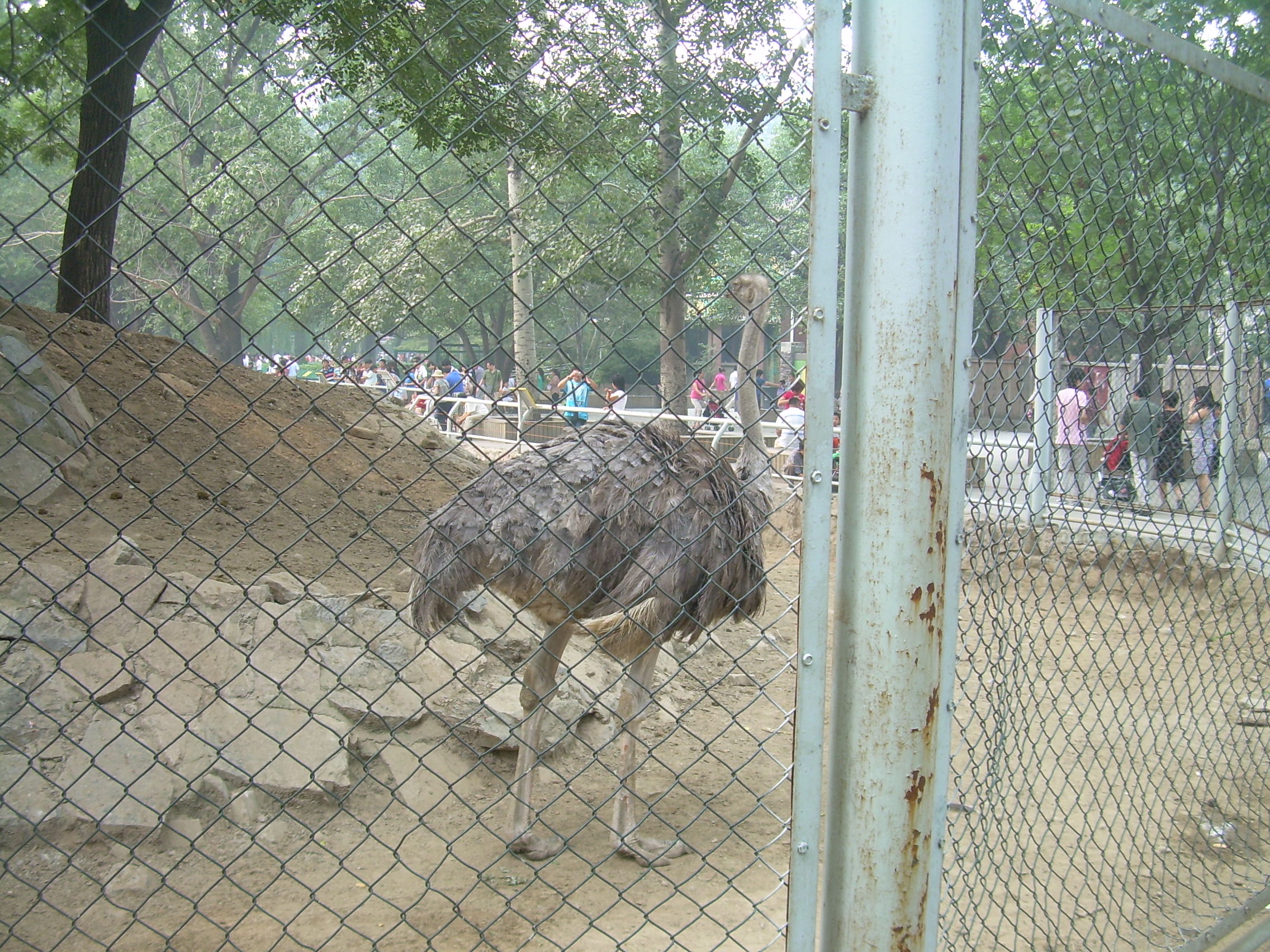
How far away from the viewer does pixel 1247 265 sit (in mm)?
4816

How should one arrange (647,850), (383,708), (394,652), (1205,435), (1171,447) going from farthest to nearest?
(1205,435) → (1171,447) → (394,652) → (383,708) → (647,850)

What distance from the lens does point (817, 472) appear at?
6.21 feet

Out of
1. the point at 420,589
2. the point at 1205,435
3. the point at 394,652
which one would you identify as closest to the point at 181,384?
the point at 394,652

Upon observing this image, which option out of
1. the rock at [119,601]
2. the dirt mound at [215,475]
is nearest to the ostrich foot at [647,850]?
the dirt mound at [215,475]

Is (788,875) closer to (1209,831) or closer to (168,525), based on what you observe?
(1209,831)

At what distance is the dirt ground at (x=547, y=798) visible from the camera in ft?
9.53

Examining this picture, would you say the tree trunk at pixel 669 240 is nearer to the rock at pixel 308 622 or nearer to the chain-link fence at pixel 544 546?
the chain-link fence at pixel 544 546

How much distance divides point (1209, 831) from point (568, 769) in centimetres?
Result: 268

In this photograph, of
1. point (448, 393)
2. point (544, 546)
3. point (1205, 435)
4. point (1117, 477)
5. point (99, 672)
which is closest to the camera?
point (448, 393)

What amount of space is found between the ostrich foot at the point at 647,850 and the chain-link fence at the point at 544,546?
16 mm

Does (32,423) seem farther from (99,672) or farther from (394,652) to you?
(394,652)

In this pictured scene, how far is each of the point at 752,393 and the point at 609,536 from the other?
74cm

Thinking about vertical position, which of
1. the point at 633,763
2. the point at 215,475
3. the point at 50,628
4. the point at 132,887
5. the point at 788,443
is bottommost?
the point at 132,887

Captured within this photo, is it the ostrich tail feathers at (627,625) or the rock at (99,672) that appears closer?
the ostrich tail feathers at (627,625)
